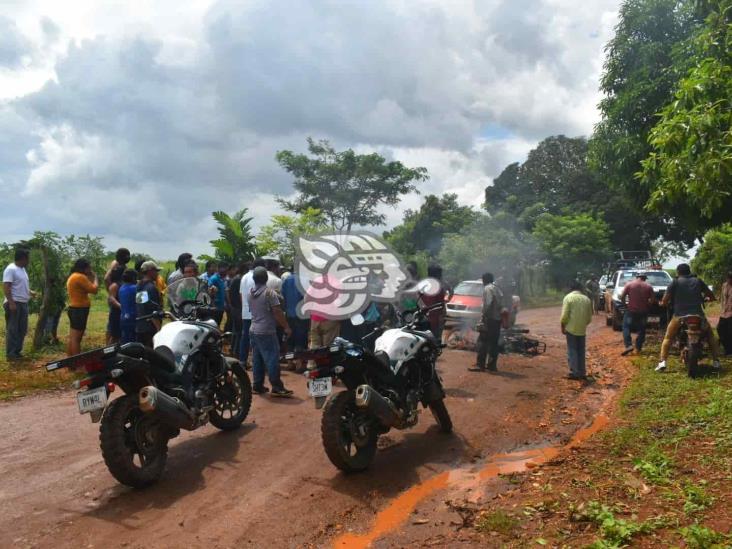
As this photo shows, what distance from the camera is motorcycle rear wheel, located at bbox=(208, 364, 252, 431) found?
6.60m

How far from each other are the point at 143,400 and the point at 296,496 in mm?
1467

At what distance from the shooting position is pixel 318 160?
3609cm

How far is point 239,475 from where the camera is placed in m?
5.41

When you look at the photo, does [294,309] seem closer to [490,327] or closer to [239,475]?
[490,327]

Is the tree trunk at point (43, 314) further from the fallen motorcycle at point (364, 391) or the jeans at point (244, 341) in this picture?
the fallen motorcycle at point (364, 391)

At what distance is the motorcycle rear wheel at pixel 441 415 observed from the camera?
21.8ft

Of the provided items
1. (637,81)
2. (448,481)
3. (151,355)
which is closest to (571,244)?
(637,81)

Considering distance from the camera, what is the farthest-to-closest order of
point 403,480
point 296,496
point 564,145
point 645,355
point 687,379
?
1. point 564,145
2. point 645,355
3. point 687,379
4. point 403,480
5. point 296,496

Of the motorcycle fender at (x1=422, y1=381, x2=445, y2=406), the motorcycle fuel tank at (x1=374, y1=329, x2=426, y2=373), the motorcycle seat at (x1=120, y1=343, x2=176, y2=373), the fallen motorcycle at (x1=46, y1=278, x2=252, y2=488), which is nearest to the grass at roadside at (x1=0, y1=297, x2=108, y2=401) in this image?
the fallen motorcycle at (x1=46, y1=278, x2=252, y2=488)

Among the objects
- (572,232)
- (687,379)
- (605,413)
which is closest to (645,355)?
(687,379)

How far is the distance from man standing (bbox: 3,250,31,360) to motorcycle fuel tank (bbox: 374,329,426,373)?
6845 millimetres

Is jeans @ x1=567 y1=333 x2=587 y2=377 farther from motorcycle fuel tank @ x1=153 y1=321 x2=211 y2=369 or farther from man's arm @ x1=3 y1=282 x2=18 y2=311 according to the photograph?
man's arm @ x1=3 y1=282 x2=18 y2=311

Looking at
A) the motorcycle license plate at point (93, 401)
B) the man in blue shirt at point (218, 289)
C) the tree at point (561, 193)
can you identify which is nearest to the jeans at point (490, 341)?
the man in blue shirt at point (218, 289)

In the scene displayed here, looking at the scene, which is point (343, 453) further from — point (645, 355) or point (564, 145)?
point (564, 145)
